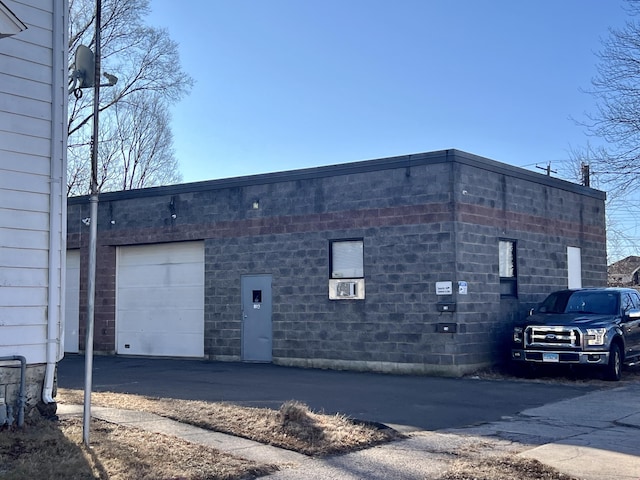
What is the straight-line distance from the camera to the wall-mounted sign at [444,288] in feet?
53.1

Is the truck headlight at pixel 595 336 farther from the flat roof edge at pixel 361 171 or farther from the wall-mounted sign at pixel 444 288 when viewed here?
the flat roof edge at pixel 361 171

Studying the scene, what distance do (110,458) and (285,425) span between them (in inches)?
93.8

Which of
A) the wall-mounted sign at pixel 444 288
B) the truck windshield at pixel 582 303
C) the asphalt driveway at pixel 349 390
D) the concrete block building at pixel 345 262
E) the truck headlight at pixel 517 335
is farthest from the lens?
the concrete block building at pixel 345 262

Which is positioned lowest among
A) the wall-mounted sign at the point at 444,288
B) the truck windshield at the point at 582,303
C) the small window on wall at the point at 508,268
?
the truck windshield at the point at 582,303

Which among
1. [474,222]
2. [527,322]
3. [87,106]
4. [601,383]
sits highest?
[87,106]

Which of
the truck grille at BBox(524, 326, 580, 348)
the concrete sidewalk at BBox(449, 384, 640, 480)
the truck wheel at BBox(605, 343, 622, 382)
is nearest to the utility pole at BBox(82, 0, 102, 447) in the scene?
the concrete sidewalk at BBox(449, 384, 640, 480)

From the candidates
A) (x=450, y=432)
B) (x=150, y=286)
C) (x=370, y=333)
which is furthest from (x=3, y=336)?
(x=150, y=286)

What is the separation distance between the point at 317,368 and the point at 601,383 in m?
6.53

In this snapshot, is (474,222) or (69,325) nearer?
(474,222)

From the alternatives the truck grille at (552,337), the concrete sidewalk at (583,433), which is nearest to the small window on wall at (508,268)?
the truck grille at (552,337)

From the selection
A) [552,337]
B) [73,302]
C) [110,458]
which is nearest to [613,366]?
[552,337]

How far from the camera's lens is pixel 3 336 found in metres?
8.79

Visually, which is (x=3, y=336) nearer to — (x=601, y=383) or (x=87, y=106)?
(x=601, y=383)

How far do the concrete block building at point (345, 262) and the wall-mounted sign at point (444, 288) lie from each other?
0.11 feet
